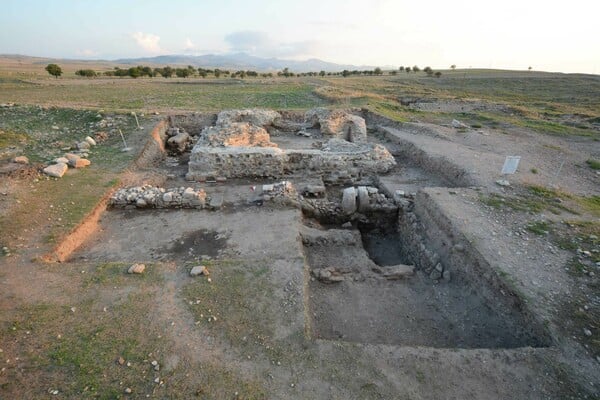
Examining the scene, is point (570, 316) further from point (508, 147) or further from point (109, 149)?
point (109, 149)

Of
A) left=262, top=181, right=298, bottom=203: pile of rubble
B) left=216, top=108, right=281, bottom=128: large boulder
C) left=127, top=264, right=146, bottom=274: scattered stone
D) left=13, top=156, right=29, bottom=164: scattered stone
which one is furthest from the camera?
left=216, top=108, right=281, bottom=128: large boulder

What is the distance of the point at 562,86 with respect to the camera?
43000 mm

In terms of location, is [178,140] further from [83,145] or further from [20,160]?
[20,160]

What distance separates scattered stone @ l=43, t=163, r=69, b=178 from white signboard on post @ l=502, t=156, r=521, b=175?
13792mm

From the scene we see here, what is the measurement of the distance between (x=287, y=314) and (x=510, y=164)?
8663mm

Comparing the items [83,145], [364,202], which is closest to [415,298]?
[364,202]

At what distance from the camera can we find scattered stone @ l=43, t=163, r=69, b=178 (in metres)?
9.73

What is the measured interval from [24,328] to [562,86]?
5792 centimetres

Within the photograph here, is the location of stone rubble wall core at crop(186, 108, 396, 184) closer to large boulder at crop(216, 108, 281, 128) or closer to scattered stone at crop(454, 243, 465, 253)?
large boulder at crop(216, 108, 281, 128)

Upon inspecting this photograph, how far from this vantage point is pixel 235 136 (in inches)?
498

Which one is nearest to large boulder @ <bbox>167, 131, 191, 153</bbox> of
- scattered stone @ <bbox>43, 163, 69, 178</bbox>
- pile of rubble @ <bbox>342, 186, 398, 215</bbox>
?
scattered stone @ <bbox>43, 163, 69, 178</bbox>

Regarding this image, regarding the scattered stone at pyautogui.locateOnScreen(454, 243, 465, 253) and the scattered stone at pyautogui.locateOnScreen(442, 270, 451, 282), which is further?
the scattered stone at pyautogui.locateOnScreen(442, 270, 451, 282)

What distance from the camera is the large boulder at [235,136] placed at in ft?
40.2

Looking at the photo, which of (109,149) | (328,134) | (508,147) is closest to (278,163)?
(328,134)
